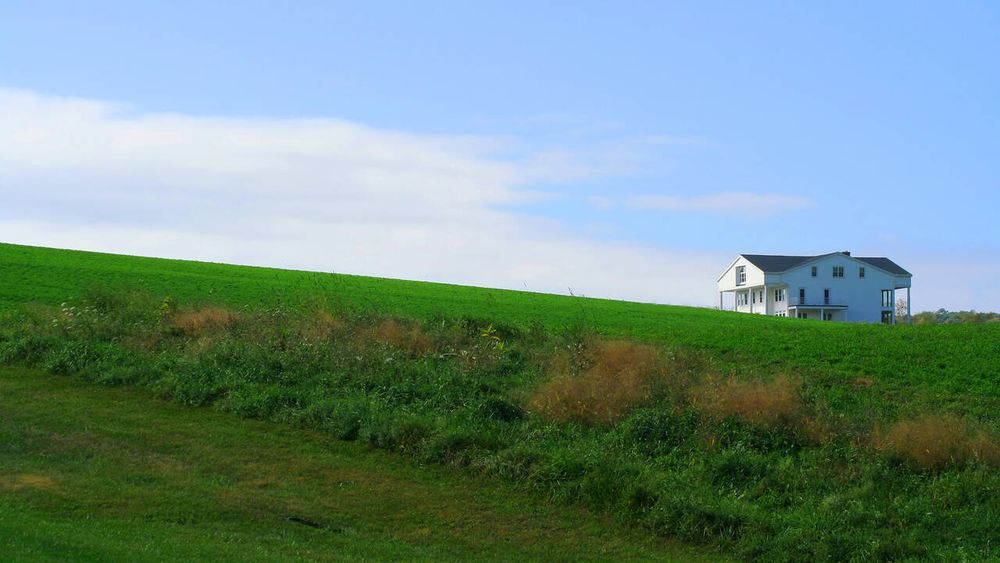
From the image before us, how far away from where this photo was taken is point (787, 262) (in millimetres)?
87188

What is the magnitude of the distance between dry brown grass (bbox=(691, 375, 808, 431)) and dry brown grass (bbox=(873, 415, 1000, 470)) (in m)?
1.20

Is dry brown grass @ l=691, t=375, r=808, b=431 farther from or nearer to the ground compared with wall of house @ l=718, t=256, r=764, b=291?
nearer to the ground

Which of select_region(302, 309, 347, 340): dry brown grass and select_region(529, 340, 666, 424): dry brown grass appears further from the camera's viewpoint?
select_region(302, 309, 347, 340): dry brown grass

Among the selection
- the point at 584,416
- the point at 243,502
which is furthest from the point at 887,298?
the point at 243,502

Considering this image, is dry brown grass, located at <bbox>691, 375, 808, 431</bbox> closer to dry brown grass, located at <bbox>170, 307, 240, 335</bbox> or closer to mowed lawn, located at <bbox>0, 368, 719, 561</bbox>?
mowed lawn, located at <bbox>0, 368, 719, 561</bbox>

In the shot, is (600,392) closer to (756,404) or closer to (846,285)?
(756,404)

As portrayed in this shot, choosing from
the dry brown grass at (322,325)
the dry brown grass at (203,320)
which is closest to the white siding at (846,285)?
the dry brown grass at (322,325)

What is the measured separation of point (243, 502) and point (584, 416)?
6228 millimetres

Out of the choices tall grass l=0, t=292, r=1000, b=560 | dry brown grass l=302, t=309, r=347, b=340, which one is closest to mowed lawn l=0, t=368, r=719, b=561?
tall grass l=0, t=292, r=1000, b=560

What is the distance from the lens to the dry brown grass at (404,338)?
20.1 metres

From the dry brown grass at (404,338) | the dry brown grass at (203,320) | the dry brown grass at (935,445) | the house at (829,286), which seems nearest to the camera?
the dry brown grass at (935,445)

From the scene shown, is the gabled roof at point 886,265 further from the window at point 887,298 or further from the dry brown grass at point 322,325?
the dry brown grass at point 322,325

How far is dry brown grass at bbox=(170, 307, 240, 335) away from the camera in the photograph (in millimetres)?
21172

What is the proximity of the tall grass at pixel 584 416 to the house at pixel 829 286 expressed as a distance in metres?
66.9
